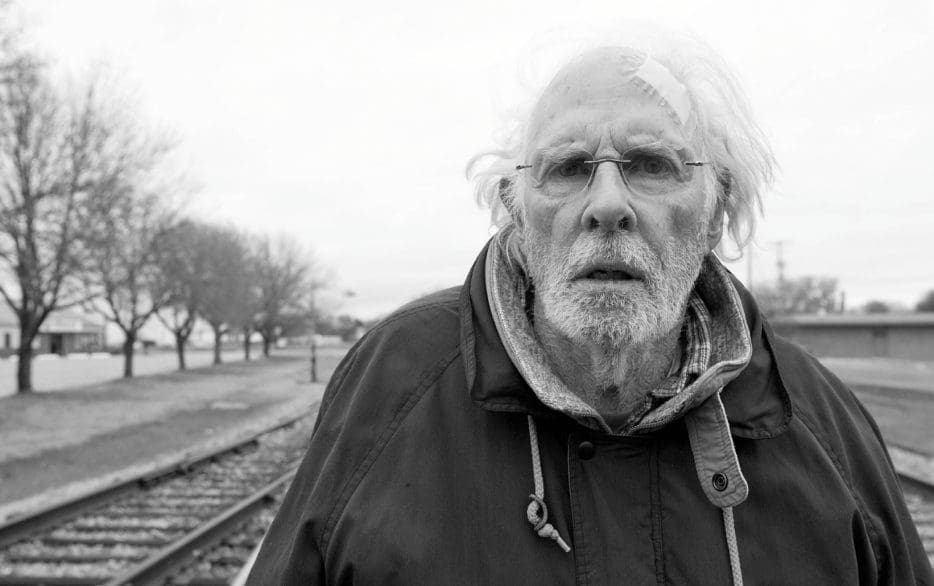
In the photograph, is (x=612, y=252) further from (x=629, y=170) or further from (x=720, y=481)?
(x=720, y=481)

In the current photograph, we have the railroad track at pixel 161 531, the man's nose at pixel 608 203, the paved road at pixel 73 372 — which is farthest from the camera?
the paved road at pixel 73 372

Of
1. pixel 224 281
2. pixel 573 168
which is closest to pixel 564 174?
pixel 573 168

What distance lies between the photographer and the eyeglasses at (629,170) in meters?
1.90

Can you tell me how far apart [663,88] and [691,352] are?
2.41 ft

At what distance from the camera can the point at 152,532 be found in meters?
7.05

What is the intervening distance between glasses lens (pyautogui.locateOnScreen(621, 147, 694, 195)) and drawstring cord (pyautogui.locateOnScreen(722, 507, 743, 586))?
0.84 meters

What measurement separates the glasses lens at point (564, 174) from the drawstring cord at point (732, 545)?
0.89 meters

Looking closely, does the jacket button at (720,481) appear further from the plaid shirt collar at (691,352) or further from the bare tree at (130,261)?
the bare tree at (130,261)

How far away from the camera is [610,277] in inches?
73.5

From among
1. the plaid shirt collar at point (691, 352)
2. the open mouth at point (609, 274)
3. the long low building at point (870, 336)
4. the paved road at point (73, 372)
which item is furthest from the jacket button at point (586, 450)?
the long low building at point (870, 336)

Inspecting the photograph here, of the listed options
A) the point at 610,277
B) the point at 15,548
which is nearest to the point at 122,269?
the point at 15,548

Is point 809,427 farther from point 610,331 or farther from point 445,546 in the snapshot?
point 445,546

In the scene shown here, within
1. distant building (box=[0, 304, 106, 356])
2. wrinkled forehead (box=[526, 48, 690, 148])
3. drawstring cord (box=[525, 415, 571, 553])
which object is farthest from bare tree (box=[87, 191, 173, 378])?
distant building (box=[0, 304, 106, 356])

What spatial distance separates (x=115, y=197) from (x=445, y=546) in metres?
21.1
